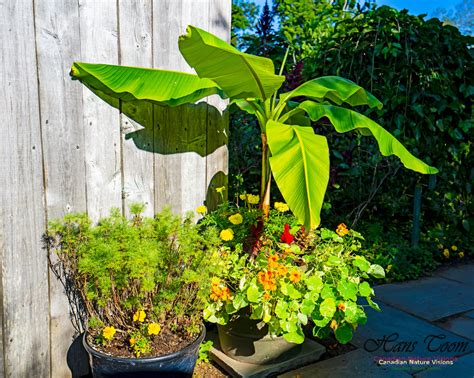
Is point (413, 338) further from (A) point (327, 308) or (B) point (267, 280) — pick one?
(B) point (267, 280)

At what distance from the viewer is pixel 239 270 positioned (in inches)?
79.3

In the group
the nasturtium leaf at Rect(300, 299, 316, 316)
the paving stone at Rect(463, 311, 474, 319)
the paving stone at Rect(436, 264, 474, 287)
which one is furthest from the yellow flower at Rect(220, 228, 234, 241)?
the paving stone at Rect(436, 264, 474, 287)

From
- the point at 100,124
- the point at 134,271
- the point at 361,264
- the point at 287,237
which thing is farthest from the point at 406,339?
the point at 100,124

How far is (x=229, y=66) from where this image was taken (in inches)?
66.9

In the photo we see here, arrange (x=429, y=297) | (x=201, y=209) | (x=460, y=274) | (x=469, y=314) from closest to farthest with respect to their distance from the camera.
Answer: (x=201, y=209), (x=469, y=314), (x=429, y=297), (x=460, y=274)

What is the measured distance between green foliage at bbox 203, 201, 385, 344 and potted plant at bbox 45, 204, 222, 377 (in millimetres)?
155

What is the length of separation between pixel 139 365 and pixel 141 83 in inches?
47.1

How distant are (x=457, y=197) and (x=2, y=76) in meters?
4.11

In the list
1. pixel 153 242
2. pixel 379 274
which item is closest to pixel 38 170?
pixel 153 242

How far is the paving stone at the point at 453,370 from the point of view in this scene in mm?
2021

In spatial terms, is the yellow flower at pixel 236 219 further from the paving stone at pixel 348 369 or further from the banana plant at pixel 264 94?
the paving stone at pixel 348 369

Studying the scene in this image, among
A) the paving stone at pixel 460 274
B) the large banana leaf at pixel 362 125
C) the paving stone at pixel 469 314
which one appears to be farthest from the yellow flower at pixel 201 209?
the paving stone at pixel 460 274

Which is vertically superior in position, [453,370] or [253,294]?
[253,294]

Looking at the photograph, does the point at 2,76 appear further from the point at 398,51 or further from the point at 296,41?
the point at 296,41
